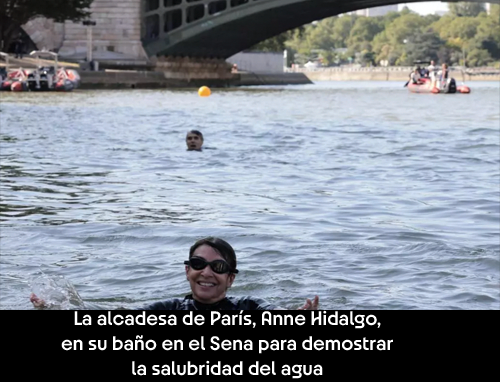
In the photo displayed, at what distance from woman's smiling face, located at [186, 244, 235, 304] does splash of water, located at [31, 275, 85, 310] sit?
2420 millimetres

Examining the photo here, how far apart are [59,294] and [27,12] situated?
228 ft

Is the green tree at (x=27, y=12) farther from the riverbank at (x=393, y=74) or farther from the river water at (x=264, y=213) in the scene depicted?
the riverbank at (x=393, y=74)

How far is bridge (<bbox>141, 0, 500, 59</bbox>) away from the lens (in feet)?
260

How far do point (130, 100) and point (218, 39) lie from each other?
1447 inches

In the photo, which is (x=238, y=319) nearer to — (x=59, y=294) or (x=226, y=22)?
(x=59, y=294)

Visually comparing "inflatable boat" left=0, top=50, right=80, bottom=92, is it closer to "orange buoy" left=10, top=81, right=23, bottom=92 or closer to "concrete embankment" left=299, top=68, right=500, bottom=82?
"orange buoy" left=10, top=81, right=23, bottom=92

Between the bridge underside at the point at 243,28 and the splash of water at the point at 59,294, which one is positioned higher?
the bridge underside at the point at 243,28

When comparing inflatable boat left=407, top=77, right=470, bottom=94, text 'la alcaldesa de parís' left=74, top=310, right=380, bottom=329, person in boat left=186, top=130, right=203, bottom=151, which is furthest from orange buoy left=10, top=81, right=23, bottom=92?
text 'la alcaldesa de parís' left=74, top=310, right=380, bottom=329

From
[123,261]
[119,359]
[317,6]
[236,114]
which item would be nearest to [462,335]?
[119,359]

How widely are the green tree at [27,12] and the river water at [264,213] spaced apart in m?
45.7

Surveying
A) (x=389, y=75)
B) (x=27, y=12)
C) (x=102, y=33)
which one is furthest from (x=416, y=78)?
(x=389, y=75)

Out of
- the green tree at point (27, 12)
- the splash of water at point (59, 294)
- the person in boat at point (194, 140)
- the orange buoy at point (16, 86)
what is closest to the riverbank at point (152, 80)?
the green tree at point (27, 12)

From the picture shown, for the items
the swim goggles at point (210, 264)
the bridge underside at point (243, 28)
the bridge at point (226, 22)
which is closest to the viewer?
the swim goggles at point (210, 264)

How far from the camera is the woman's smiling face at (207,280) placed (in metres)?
6.80
